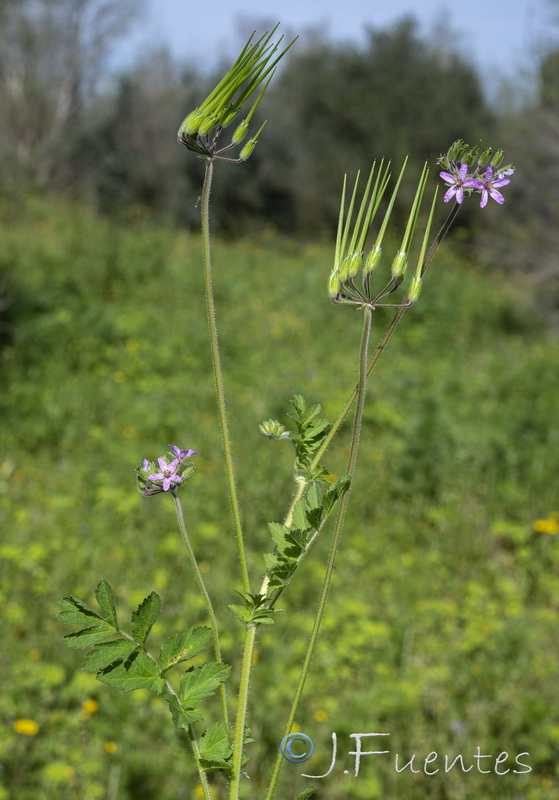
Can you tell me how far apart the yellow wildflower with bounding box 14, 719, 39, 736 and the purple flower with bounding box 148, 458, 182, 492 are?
2037mm

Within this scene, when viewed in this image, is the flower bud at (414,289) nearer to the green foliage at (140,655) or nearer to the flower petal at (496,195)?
the flower petal at (496,195)

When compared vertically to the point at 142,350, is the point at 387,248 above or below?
above

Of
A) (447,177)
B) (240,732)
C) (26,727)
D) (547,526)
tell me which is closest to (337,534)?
(240,732)

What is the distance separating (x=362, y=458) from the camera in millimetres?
4586

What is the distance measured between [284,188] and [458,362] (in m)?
7.68

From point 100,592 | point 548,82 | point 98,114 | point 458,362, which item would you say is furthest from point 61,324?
point 98,114

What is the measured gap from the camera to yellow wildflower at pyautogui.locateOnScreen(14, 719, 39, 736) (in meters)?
2.27

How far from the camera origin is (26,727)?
2281 millimetres

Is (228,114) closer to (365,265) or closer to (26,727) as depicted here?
(365,265)

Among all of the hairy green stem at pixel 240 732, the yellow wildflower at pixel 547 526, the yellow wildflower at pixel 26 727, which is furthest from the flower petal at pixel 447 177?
the yellow wildflower at pixel 547 526

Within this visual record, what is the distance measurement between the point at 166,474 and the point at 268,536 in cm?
307

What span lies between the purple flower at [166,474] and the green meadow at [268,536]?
0.05m

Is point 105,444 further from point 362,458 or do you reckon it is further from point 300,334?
point 300,334

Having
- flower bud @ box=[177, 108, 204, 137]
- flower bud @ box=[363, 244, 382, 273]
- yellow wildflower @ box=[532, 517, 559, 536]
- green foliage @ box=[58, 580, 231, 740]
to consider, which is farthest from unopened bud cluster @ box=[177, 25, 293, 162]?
yellow wildflower @ box=[532, 517, 559, 536]
